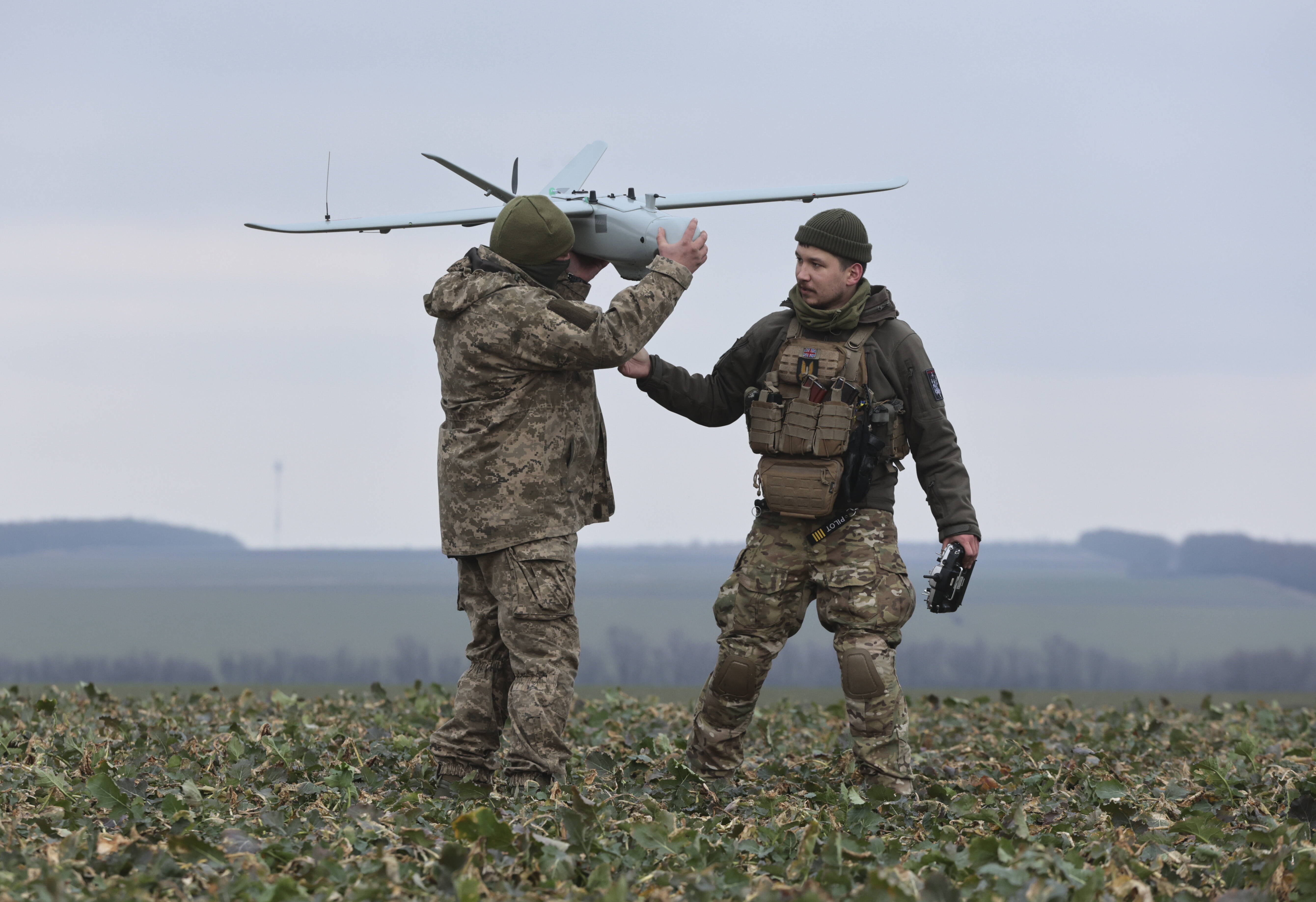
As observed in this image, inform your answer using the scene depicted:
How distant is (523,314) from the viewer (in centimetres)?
491

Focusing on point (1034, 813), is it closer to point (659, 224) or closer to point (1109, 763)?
point (1109, 763)

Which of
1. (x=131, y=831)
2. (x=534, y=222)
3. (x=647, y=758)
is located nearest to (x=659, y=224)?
(x=534, y=222)

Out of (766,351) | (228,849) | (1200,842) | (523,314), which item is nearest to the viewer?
(228,849)

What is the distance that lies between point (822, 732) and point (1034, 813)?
3.01m

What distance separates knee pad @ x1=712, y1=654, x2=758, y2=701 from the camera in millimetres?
5586

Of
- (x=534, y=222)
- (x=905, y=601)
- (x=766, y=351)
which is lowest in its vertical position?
(x=905, y=601)

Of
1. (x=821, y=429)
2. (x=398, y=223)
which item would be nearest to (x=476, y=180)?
(x=398, y=223)

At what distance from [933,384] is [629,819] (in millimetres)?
2331

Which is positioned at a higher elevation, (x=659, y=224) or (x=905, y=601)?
(x=659, y=224)

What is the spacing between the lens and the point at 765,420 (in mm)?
5613

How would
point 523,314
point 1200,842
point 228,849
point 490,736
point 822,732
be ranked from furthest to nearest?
1. point 822,732
2. point 490,736
3. point 523,314
4. point 1200,842
5. point 228,849

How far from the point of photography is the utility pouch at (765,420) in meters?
5.57

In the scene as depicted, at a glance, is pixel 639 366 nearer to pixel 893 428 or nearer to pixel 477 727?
pixel 893 428

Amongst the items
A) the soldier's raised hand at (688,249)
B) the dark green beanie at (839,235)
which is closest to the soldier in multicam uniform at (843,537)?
the dark green beanie at (839,235)
